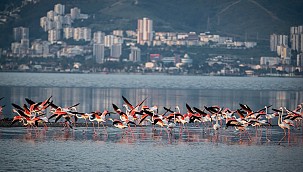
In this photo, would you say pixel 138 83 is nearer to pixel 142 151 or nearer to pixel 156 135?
pixel 156 135

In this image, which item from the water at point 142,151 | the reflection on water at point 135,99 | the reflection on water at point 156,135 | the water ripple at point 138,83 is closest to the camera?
the water at point 142,151

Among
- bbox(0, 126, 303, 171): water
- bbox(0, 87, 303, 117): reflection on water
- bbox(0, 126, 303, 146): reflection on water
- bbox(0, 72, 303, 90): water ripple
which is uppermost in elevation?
bbox(0, 72, 303, 90): water ripple

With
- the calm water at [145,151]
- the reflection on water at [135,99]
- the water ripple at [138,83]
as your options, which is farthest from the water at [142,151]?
the water ripple at [138,83]

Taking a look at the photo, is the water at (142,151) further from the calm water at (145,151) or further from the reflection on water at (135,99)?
the reflection on water at (135,99)

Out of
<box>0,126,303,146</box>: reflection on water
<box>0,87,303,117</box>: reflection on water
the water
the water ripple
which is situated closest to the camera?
the water

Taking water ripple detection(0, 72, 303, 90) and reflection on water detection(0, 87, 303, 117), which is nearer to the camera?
reflection on water detection(0, 87, 303, 117)

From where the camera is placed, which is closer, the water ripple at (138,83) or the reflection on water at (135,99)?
the reflection on water at (135,99)

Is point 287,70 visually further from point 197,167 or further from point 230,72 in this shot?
point 197,167

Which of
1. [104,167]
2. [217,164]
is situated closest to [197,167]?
[217,164]

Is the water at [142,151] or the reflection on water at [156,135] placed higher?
the reflection on water at [156,135]

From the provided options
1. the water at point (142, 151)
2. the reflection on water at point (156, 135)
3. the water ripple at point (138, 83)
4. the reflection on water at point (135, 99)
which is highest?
the water ripple at point (138, 83)

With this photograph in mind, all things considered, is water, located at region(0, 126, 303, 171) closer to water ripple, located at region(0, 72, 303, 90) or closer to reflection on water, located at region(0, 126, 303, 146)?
reflection on water, located at region(0, 126, 303, 146)

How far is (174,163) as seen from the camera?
22.3 meters

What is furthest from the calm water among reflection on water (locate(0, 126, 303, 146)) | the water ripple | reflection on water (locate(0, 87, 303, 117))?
the water ripple
